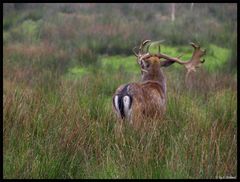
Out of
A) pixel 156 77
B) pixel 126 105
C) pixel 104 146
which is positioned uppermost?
pixel 156 77

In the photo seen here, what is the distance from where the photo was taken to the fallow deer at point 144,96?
5.90m

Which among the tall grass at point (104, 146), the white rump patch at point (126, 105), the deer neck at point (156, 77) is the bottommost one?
the tall grass at point (104, 146)

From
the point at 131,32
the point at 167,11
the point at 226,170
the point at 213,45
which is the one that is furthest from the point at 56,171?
the point at 167,11

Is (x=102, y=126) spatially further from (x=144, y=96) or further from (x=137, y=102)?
(x=144, y=96)

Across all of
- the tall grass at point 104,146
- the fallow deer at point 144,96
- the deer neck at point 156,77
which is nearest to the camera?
the tall grass at point 104,146

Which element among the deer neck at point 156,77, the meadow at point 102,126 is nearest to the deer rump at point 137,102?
the meadow at point 102,126

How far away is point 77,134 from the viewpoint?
5086 millimetres

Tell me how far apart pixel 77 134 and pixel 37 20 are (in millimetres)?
14305

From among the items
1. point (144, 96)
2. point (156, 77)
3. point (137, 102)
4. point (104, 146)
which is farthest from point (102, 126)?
point (156, 77)

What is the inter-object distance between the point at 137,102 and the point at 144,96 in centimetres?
23

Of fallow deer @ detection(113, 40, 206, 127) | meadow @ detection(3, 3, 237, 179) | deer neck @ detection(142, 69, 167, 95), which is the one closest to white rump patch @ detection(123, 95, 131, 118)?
fallow deer @ detection(113, 40, 206, 127)

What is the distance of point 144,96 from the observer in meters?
6.17

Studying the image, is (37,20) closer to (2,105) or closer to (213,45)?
(213,45)

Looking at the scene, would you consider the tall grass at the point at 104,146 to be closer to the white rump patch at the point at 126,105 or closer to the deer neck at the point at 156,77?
the white rump patch at the point at 126,105
